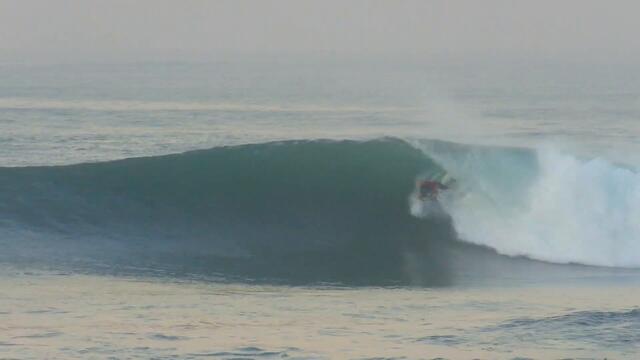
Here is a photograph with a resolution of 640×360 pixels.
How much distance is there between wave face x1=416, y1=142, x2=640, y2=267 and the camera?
69.5 feet

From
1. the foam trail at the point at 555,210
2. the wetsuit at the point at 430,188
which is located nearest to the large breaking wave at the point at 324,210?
the foam trail at the point at 555,210

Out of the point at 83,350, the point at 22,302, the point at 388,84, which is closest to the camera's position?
the point at 83,350

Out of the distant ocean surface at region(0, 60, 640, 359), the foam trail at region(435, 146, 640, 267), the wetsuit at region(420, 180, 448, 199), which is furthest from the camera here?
the wetsuit at region(420, 180, 448, 199)

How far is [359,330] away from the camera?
47.6 ft

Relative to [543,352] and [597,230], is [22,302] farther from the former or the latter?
[597,230]

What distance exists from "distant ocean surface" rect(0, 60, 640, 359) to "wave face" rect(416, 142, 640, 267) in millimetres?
38

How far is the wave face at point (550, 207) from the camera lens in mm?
21188

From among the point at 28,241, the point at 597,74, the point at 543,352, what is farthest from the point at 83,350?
the point at 597,74

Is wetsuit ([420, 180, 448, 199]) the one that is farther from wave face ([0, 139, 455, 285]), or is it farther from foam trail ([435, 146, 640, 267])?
foam trail ([435, 146, 640, 267])

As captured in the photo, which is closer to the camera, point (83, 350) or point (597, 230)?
point (83, 350)

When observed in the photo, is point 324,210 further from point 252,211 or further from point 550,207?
point 550,207

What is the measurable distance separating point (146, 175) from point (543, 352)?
1194 centimetres

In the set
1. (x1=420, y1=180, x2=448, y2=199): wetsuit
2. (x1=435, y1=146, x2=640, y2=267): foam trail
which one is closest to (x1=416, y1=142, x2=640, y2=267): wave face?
(x1=435, y1=146, x2=640, y2=267): foam trail

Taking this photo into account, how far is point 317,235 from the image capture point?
22359mm
